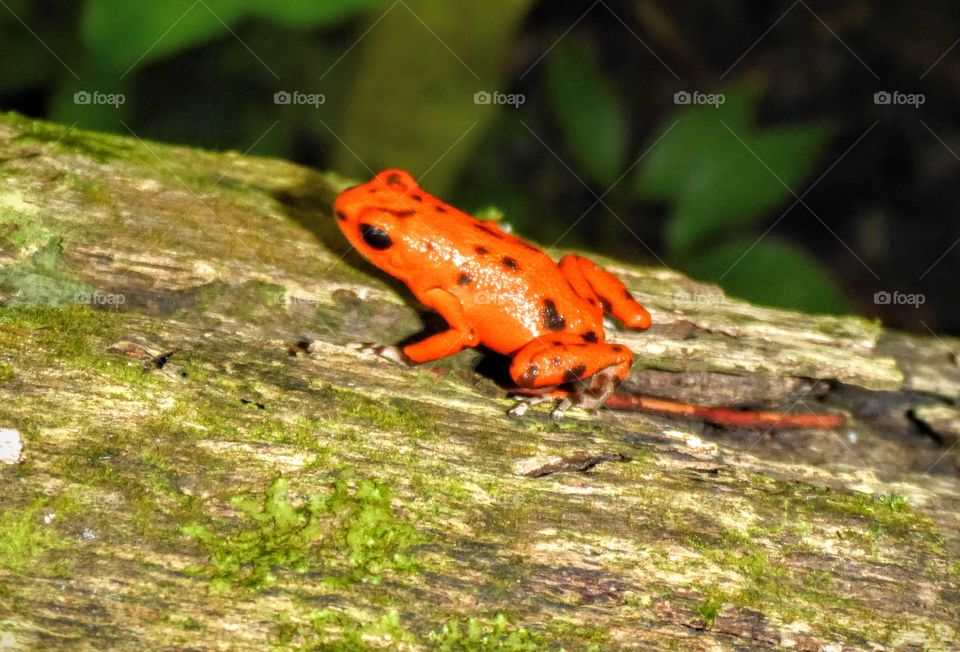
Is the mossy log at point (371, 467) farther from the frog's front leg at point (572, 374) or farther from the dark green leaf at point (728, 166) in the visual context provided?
the dark green leaf at point (728, 166)

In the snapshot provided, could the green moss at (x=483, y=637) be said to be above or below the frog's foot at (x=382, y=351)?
below

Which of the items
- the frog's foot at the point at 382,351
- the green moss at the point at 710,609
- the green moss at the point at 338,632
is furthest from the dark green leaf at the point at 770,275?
the green moss at the point at 338,632

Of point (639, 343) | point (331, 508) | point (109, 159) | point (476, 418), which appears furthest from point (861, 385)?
point (109, 159)

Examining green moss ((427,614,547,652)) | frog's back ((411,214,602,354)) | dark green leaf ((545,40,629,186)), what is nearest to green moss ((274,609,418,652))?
green moss ((427,614,547,652))

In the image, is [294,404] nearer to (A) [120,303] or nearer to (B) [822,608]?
(A) [120,303]

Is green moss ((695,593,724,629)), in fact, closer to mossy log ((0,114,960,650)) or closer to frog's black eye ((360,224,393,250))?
mossy log ((0,114,960,650))

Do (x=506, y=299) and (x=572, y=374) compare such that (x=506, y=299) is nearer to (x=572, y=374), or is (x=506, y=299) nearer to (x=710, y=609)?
(x=572, y=374)
